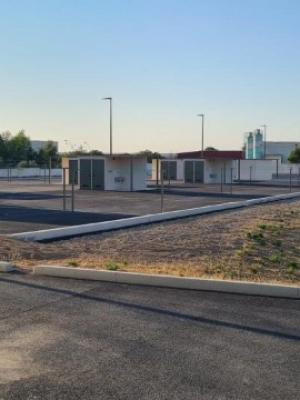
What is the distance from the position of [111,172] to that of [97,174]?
106 centimetres

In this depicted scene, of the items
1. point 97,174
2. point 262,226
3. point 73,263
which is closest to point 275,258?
point 73,263

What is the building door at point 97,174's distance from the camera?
44.5 meters

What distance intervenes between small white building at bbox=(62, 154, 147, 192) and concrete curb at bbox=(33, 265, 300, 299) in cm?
3376

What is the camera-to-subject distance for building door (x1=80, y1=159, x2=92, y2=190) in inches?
1781

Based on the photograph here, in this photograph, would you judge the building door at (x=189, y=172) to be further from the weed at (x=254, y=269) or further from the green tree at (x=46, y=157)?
the weed at (x=254, y=269)

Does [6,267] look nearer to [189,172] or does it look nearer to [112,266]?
[112,266]

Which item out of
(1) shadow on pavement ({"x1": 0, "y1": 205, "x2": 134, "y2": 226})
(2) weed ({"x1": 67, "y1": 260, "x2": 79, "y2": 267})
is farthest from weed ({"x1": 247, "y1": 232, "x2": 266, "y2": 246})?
(2) weed ({"x1": 67, "y1": 260, "x2": 79, "y2": 267})

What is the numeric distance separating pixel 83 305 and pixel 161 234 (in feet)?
30.8

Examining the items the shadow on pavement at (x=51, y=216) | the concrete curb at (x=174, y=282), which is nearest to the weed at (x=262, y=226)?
the shadow on pavement at (x=51, y=216)

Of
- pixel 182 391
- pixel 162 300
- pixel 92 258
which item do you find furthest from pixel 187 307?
pixel 92 258

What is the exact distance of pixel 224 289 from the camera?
9.03 metres

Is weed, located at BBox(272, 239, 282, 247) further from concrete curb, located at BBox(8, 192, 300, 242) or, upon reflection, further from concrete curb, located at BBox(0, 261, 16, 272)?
concrete curb, located at BBox(0, 261, 16, 272)

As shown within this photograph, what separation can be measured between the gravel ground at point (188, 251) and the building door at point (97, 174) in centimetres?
2421

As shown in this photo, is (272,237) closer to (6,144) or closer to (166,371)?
(166,371)
